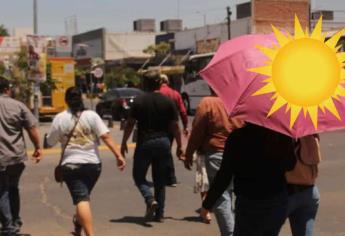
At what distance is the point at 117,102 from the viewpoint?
3012cm

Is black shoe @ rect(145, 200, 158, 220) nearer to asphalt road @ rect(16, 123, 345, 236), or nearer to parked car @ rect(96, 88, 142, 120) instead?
asphalt road @ rect(16, 123, 345, 236)

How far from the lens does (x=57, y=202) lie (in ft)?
31.1

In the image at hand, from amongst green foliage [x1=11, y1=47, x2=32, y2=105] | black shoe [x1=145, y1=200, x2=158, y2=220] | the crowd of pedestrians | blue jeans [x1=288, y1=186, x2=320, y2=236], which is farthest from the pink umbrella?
green foliage [x1=11, y1=47, x2=32, y2=105]

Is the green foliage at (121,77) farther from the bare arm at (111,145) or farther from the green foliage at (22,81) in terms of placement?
the bare arm at (111,145)

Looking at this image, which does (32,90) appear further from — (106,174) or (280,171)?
(280,171)

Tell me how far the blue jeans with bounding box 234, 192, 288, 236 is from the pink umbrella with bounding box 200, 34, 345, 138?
536mm

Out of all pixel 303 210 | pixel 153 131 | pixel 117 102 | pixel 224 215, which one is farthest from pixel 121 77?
pixel 303 210

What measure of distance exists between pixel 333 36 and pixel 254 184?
3.27 feet

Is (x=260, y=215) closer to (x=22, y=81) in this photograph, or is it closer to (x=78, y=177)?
(x=78, y=177)

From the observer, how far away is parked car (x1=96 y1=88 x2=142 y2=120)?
29450 mm

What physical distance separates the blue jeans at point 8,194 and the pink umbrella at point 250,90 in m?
3.28

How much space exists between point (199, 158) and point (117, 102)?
23.2 metres

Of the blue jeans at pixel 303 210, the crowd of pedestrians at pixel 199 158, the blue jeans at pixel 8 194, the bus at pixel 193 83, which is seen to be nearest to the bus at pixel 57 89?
the bus at pixel 193 83

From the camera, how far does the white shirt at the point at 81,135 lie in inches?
256
